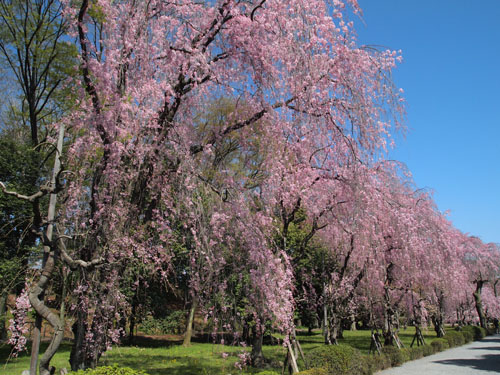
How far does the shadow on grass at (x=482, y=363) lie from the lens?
535 inches

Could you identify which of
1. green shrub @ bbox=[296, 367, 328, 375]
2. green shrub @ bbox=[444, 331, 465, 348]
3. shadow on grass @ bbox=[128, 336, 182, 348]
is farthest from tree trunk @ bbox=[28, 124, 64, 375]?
green shrub @ bbox=[444, 331, 465, 348]

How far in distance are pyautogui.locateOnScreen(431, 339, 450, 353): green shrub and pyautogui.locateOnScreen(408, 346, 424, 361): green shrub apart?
2.28 meters

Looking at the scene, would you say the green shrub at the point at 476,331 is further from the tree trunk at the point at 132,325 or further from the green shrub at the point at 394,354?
the tree trunk at the point at 132,325

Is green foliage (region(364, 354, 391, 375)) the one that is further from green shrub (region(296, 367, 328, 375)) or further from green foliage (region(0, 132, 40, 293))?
green foliage (region(0, 132, 40, 293))

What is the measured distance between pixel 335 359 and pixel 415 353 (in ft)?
31.3

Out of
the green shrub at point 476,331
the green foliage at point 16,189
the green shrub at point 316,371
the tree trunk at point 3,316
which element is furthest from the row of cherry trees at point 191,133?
the green shrub at point 476,331

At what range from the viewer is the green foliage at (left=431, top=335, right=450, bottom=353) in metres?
19.3

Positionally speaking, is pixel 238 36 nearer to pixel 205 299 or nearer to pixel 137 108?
pixel 137 108

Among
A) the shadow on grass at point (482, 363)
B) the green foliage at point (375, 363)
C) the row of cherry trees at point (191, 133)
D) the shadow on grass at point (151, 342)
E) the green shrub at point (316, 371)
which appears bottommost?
the shadow on grass at point (151, 342)

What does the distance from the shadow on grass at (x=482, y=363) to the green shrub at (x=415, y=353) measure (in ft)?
3.35

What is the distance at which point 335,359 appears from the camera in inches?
357

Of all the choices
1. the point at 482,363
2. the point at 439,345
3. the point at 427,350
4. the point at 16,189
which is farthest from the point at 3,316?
the point at 439,345

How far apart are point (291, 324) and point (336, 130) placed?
3876 mm

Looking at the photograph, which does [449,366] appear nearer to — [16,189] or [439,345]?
[439,345]
